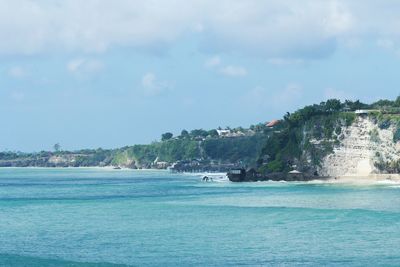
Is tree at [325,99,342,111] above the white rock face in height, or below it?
above

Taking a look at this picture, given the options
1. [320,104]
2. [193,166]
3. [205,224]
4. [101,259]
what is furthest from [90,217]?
[193,166]

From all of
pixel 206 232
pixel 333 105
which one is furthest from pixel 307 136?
pixel 206 232

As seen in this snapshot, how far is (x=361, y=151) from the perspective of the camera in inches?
4286

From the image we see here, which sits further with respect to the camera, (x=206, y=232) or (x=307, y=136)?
(x=307, y=136)

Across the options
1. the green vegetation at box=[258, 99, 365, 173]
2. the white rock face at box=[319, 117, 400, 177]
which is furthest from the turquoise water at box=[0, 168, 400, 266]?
the green vegetation at box=[258, 99, 365, 173]

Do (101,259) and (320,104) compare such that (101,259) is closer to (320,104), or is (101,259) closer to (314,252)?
(314,252)

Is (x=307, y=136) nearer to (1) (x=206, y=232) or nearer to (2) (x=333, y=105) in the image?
(2) (x=333, y=105)

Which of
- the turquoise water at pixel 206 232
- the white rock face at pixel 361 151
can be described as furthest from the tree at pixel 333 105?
the turquoise water at pixel 206 232

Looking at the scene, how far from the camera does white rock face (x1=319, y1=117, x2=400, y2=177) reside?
106 m

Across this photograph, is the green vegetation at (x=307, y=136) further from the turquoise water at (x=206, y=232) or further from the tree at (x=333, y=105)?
the turquoise water at (x=206, y=232)

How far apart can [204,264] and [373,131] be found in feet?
252

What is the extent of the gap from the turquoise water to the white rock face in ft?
105

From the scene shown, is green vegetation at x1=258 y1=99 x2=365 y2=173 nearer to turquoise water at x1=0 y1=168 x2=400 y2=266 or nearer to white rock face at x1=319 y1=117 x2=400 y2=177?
white rock face at x1=319 y1=117 x2=400 y2=177

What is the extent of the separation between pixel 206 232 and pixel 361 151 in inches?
2596
